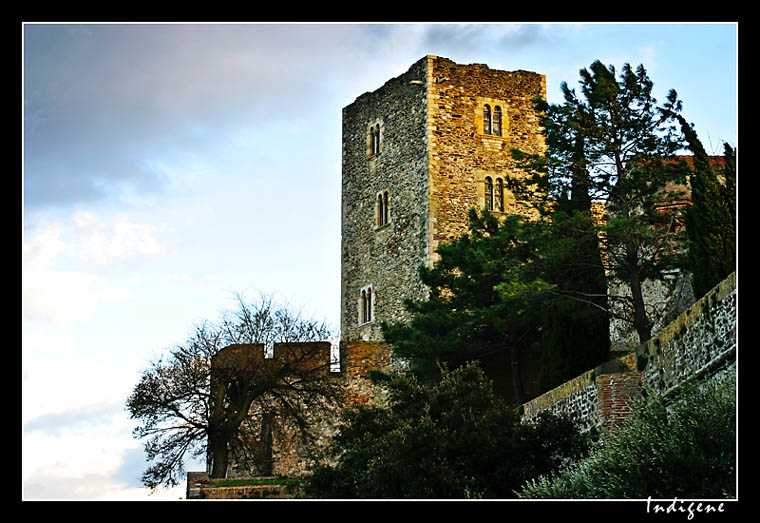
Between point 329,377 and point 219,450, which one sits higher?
point 329,377

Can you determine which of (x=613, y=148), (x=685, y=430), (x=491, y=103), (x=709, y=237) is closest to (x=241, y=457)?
(x=491, y=103)

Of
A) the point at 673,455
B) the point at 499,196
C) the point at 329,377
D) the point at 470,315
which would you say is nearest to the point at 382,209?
the point at 499,196

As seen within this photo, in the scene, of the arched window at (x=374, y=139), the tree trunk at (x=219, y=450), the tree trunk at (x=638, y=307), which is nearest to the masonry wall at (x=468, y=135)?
the arched window at (x=374, y=139)

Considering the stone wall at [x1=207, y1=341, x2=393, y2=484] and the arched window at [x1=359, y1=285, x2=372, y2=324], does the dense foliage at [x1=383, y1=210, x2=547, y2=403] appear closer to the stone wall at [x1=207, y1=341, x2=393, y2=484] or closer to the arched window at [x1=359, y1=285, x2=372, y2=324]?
the stone wall at [x1=207, y1=341, x2=393, y2=484]

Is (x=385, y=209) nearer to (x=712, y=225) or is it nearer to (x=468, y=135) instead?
(x=468, y=135)

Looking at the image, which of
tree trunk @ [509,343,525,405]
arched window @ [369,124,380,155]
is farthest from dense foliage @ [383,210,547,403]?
arched window @ [369,124,380,155]

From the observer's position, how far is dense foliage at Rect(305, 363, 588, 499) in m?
17.2

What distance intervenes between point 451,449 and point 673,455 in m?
6.13

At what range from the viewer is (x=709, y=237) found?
1753 cm

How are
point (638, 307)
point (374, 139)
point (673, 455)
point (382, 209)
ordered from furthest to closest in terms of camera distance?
point (374, 139) < point (382, 209) < point (638, 307) < point (673, 455)

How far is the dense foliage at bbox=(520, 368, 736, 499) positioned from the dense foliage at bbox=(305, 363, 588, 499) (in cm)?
261

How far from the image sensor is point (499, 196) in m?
36.4
